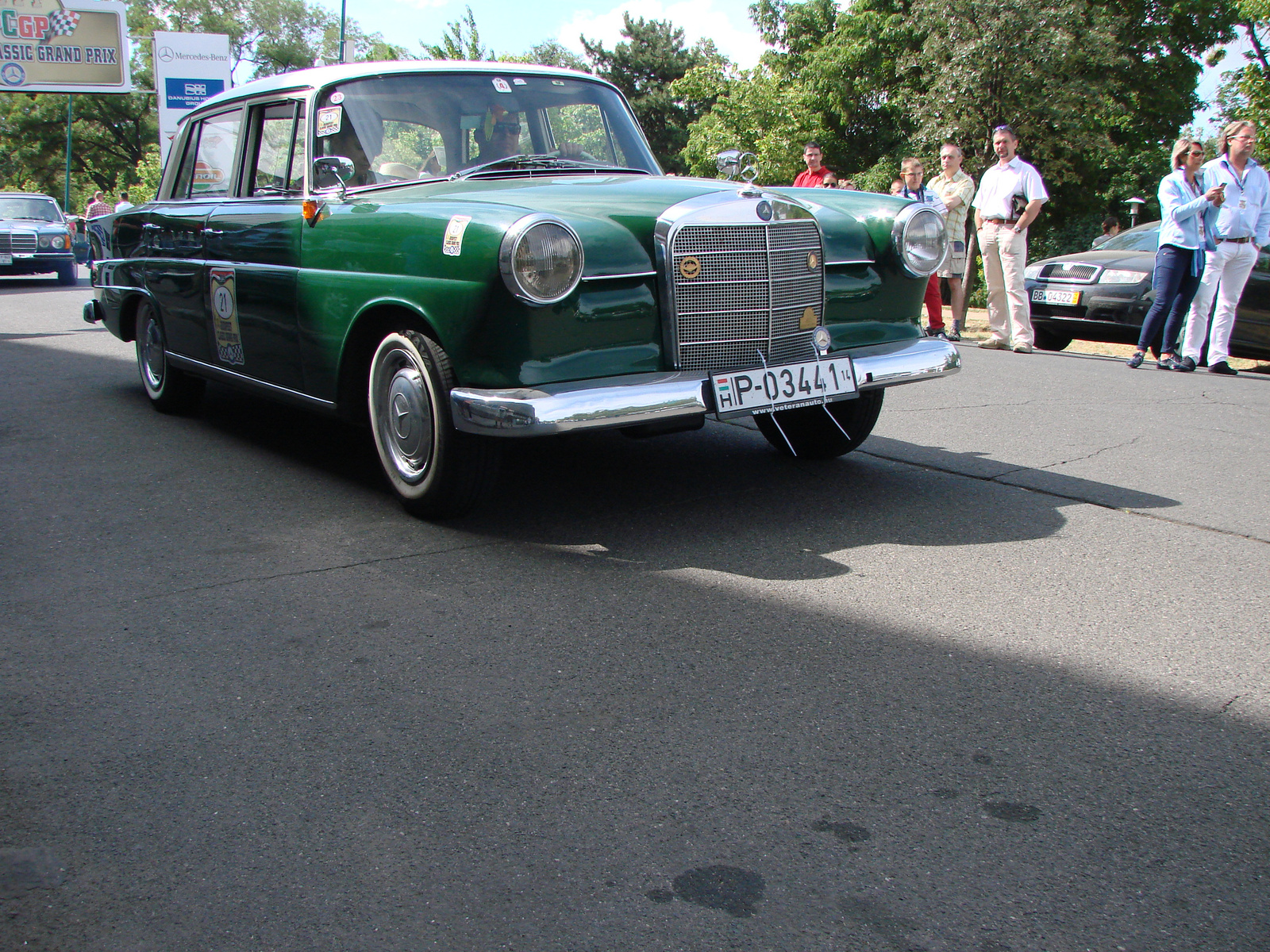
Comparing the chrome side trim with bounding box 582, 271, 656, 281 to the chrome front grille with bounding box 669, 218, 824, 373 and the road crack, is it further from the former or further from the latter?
the road crack

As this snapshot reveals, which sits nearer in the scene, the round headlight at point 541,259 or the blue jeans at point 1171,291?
the round headlight at point 541,259

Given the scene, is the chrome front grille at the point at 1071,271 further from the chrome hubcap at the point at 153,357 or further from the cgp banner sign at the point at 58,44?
the cgp banner sign at the point at 58,44

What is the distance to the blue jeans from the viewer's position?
870cm

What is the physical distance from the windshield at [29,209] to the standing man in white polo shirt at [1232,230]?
1945 centimetres

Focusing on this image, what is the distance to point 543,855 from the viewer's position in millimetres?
2033

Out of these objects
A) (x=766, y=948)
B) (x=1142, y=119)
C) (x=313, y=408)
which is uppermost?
(x=1142, y=119)

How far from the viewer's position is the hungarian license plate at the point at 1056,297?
10430mm

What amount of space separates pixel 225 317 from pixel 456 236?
1942mm

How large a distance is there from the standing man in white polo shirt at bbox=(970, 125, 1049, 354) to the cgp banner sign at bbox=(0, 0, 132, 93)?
31.4 metres

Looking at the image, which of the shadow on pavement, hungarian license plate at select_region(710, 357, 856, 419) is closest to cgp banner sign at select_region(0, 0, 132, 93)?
hungarian license plate at select_region(710, 357, 856, 419)

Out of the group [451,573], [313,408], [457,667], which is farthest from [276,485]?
[457,667]

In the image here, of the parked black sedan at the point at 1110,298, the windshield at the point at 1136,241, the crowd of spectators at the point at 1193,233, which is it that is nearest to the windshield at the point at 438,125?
the crowd of spectators at the point at 1193,233

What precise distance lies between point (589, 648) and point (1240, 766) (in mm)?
1499

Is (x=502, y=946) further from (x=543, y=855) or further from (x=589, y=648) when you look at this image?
(x=589, y=648)
